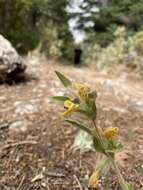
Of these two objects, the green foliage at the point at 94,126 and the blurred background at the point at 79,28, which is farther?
the blurred background at the point at 79,28

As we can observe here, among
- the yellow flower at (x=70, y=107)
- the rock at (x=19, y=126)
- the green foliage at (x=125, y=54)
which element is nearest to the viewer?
the yellow flower at (x=70, y=107)

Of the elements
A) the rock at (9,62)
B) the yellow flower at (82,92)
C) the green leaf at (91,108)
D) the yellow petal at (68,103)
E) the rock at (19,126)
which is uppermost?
the yellow flower at (82,92)

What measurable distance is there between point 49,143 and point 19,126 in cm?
18

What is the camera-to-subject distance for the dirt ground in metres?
1.30

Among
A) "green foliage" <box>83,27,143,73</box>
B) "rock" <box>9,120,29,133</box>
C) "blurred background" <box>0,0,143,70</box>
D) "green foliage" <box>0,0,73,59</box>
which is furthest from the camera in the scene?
"green foliage" <box>83,27,143,73</box>

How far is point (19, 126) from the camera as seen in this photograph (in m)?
1.61

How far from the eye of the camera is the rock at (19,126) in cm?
158

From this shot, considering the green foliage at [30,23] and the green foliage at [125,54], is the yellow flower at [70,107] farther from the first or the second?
the green foliage at [125,54]

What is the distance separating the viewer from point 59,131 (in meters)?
1.59

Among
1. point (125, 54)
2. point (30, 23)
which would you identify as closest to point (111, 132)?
point (125, 54)

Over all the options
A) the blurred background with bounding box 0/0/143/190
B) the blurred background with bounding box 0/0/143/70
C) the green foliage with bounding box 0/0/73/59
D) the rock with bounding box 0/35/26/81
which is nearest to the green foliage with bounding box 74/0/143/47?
the blurred background with bounding box 0/0/143/70

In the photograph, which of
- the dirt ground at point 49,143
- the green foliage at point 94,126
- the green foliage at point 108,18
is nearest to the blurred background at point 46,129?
the dirt ground at point 49,143

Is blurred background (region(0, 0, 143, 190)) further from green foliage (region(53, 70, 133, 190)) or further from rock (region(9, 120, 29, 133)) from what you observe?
green foliage (region(53, 70, 133, 190))

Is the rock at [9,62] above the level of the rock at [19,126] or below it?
above
